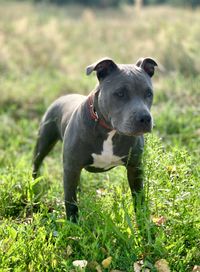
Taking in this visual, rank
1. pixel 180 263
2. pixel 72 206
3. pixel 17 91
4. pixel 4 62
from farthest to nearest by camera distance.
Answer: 1. pixel 4 62
2. pixel 17 91
3. pixel 72 206
4. pixel 180 263

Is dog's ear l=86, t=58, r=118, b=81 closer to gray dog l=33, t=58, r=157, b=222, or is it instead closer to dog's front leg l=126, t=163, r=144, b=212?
gray dog l=33, t=58, r=157, b=222

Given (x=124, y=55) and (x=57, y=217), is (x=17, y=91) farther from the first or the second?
(x=57, y=217)

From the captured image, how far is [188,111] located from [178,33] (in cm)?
512

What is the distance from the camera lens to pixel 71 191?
13.6ft

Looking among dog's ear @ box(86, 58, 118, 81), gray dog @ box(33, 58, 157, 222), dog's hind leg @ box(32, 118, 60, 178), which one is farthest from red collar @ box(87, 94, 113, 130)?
dog's hind leg @ box(32, 118, 60, 178)

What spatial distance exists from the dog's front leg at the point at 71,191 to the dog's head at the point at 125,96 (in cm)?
58

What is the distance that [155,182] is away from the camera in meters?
3.66

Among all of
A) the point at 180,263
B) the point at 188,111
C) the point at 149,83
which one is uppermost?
the point at 149,83

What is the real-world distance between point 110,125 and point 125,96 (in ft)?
1.02

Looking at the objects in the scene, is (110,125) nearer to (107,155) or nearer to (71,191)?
(107,155)

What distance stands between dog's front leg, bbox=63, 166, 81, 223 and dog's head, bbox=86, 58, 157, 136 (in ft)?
1.91

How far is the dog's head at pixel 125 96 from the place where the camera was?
3529 millimetres

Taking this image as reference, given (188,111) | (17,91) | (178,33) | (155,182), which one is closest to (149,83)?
(155,182)

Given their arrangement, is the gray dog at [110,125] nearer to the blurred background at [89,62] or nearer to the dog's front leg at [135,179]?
the dog's front leg at [135,179]
